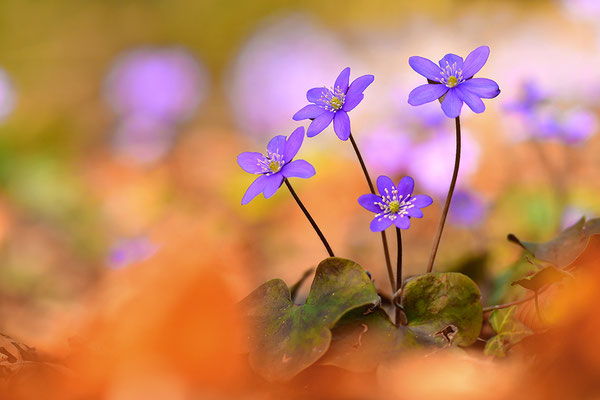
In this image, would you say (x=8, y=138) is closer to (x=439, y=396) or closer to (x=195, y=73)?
(x=195, y=73)

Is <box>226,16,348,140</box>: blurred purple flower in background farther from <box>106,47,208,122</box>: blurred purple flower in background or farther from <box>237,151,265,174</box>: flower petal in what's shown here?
<box>237,151,265,174</box>: flower petal

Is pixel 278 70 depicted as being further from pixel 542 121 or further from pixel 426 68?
pixel 426 68

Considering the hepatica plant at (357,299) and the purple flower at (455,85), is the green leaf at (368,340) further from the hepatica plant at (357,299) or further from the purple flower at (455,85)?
the purple flower at (455,85)

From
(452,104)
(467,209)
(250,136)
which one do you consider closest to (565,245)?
(452,104)

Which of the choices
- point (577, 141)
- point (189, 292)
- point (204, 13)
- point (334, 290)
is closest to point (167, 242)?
point (577, 141)

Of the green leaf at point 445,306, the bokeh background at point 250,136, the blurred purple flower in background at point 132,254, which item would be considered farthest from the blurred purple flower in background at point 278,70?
the green leaf at point 445,306

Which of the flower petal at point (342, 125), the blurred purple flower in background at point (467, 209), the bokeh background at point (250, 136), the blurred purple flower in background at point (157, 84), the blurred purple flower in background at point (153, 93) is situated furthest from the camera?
the blurred purple flower in background at point (157, 84)

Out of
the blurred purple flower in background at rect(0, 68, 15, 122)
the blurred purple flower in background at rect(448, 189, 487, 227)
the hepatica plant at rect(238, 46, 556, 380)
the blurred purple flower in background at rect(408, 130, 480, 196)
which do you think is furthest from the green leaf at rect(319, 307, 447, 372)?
the blurred purple flower in background at rect(0, 68, 15, 122)

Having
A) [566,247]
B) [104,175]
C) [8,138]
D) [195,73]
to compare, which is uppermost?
[195,73]
